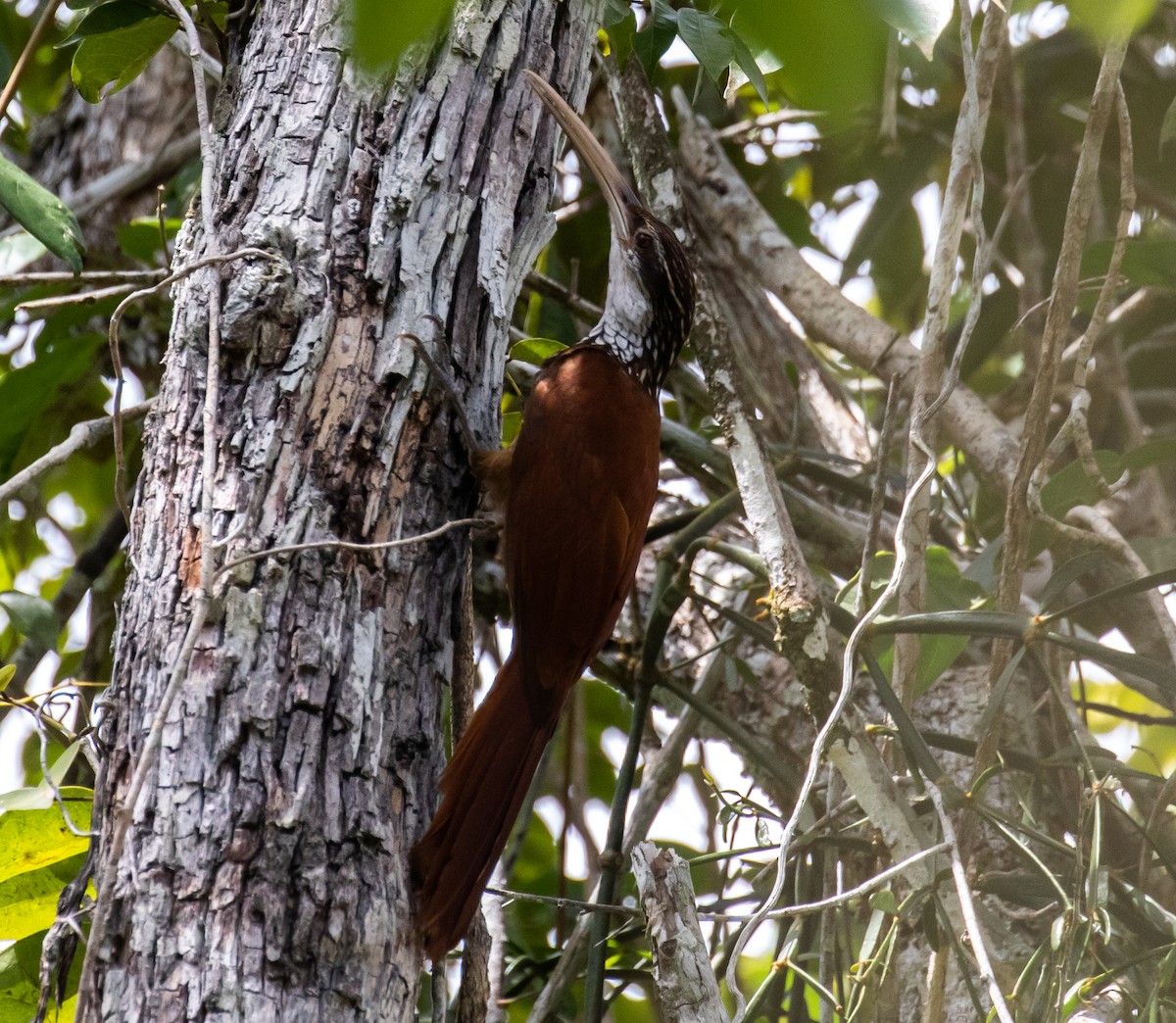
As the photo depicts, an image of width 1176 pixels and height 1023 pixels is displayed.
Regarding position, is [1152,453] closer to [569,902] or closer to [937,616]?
[937,616]

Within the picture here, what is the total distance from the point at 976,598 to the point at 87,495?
3.49 metres

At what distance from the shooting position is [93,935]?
1.37m

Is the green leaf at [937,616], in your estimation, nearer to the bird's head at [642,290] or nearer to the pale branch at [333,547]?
the bird's head at [642,290]

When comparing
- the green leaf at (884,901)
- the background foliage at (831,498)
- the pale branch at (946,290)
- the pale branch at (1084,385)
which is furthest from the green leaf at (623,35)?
the green leaf at (884,901)

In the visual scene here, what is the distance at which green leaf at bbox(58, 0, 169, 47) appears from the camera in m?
2.18

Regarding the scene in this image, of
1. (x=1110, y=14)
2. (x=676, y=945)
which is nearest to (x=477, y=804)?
(x=676, y=945)

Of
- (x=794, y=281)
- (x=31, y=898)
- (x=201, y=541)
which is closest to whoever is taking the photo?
(x=201, y=541)

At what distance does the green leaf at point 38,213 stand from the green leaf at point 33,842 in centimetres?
98

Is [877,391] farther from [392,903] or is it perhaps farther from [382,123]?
[392,903]

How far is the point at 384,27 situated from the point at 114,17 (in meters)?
1.83

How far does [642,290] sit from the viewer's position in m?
2.90

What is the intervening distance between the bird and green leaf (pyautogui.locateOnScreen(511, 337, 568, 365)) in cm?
9

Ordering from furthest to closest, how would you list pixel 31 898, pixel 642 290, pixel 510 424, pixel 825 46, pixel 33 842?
1. pixel 642 290
2. pixel 510 424
3. pixel 31 898
4. pixel 33 842
5. pixel 825 46

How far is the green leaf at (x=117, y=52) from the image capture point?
2.25 meters
